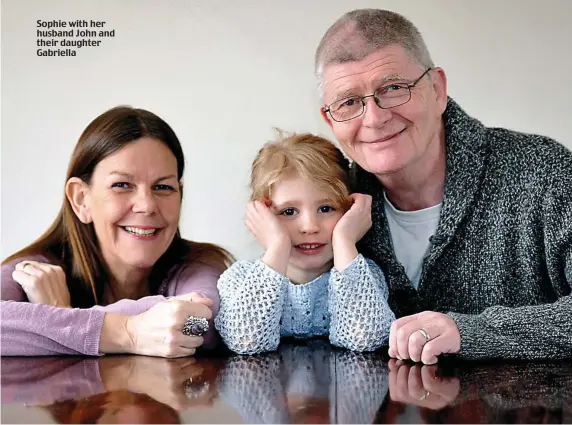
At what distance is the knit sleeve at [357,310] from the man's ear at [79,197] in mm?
641

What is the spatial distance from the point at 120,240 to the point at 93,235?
0.10 meters

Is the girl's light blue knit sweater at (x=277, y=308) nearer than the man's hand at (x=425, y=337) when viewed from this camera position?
No

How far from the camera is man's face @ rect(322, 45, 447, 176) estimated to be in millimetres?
1410

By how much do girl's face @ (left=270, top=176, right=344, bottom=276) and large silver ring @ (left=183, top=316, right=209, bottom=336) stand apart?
11.8 inches

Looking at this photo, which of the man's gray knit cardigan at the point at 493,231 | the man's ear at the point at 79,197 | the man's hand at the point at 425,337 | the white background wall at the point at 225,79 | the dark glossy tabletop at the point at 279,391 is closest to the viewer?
the dark glossy tabletop at the point at 279,391

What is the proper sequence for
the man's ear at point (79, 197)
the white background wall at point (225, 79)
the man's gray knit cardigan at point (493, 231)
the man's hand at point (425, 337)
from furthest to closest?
the white background wall at point (225, 79)
the man's ear at point (79, 197)
the man's gray knit cardigan at point (493, 231)
the man's hand at point (425, 337)

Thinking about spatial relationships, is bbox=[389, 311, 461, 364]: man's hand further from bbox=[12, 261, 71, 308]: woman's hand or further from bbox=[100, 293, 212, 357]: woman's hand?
bbox=[12, 261, 71, 308]: woman's hand

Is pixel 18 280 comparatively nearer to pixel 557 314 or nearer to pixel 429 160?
Result: pixel 429 160

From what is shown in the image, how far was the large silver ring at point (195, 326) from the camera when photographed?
123 centimetres

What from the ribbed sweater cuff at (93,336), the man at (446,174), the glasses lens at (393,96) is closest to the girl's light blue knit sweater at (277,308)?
the man at (446,174)

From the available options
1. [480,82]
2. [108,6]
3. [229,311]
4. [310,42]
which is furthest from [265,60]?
[229,311]

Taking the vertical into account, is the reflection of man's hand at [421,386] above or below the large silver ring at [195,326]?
below

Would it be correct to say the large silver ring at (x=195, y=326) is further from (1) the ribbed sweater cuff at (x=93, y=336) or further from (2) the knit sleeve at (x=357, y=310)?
(2) the knit sleeve at (x=357, y=310)

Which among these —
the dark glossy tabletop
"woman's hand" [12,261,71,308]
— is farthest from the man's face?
"woman's hand" [12,261,71,308]
